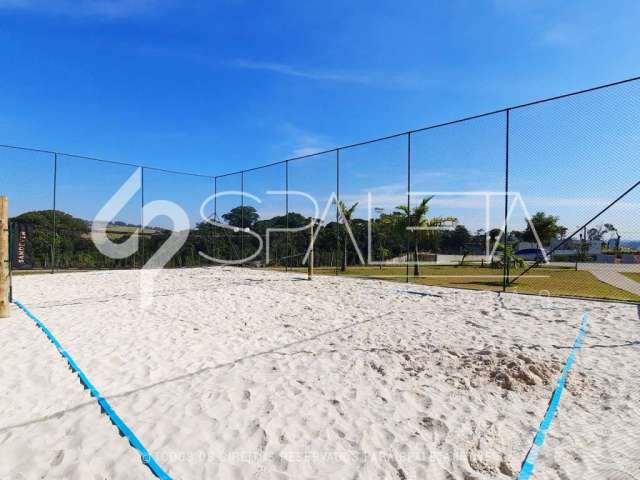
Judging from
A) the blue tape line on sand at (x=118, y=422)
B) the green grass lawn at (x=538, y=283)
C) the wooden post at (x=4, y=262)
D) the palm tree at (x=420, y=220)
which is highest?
the palm tree at (x=420, y=220)

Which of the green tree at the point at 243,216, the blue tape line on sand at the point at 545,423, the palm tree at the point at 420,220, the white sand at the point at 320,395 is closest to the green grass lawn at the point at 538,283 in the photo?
the palm tree at the point at 420,220

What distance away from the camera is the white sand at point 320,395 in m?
1.71

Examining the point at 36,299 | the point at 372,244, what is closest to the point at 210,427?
the point at 36,299

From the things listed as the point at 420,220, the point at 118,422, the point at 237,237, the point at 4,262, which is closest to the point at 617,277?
the point at 420,220

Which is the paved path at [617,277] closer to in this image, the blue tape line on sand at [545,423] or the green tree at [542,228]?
the green tree at [542,228]

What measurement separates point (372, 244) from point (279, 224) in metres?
6.42

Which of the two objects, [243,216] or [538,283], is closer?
[538,283]

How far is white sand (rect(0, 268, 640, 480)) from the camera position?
1.71m

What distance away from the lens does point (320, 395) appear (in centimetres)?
240

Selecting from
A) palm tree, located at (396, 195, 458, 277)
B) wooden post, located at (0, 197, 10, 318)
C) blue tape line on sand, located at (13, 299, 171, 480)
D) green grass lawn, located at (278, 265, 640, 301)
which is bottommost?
blue tape line on sand, located at (13, 299, 171, 480)

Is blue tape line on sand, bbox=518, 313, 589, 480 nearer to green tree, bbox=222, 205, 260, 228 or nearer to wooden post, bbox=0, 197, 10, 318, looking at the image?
wooden post, bbox=0, 197, 10, 318

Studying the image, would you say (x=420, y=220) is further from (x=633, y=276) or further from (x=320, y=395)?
(x=320, y=395)

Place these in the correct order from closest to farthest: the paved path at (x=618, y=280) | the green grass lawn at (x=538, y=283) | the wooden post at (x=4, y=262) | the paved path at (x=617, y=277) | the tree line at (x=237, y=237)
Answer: the wooden post at (x=4, y=262)
the green grass lawn at (x=538, y=283)
the paved path at (x=618, y=280)
the paved path at (x=617, y=277)
the tree line at (x=237, y=237)

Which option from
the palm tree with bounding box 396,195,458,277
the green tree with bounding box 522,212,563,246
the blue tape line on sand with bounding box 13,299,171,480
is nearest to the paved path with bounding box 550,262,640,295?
the green tree with bounding box 522,212,563,246
